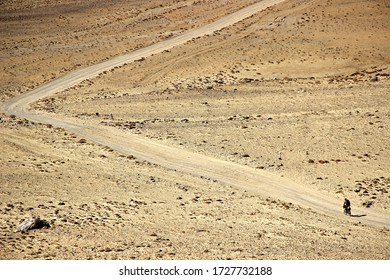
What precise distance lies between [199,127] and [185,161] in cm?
508

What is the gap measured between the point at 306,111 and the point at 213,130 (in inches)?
247

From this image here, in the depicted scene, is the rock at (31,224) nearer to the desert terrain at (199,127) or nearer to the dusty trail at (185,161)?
the desert terrain at (199,127)

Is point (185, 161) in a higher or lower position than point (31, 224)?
lower

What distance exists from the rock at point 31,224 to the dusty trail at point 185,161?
9579 mm

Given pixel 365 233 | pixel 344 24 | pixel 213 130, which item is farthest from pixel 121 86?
pixel 365 233

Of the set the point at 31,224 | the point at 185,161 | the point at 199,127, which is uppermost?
the point at 199,127

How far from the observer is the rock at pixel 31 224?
27.8 meters

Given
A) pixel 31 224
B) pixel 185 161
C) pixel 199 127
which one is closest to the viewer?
pixel 31 224

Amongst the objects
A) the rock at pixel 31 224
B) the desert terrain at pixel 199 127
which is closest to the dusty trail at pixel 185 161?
the desert terrain at pixel 199 127

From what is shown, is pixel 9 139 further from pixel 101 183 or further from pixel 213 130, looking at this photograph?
pixel 213 130

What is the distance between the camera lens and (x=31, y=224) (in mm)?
27859

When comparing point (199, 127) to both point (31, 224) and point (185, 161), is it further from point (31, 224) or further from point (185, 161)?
point (31, 224)

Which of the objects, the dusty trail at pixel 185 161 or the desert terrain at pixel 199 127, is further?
the dusty trail at pixel 185 161

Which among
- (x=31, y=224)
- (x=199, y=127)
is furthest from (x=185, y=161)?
(x=31, y=224)
